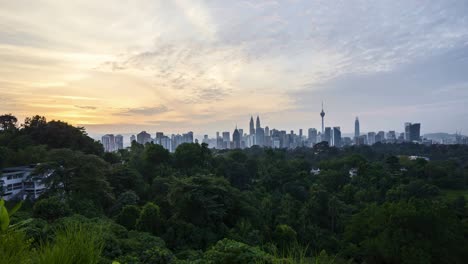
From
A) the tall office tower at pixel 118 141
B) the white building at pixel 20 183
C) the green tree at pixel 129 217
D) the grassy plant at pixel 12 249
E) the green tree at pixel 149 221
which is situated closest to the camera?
the grassy plant at pixel 12 249

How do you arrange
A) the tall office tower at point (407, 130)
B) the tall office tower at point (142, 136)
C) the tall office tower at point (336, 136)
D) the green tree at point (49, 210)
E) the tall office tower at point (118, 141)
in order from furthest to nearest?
the tall office tower at point (336, 136), the tall office tower at point (407, 130), the tall office tower at point (142, 136), the tall office tower at point (118, 141), the green tree at point (49, 210)

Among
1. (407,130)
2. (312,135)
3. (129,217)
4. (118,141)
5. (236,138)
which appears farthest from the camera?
(312,135)

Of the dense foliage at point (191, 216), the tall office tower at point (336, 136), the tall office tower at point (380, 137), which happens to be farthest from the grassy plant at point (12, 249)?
the tall office tower at point (380, 137)

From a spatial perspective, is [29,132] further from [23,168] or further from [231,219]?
[231,219]

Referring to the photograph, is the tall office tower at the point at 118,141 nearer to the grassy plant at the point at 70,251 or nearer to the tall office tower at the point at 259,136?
the tall office tower at the point at 259,136

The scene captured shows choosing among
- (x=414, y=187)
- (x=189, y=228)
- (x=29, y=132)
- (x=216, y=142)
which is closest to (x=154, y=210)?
(x=189, y=228)

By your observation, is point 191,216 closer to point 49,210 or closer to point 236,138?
point 49,210

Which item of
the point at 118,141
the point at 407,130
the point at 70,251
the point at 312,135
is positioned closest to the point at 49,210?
the point at 70,251

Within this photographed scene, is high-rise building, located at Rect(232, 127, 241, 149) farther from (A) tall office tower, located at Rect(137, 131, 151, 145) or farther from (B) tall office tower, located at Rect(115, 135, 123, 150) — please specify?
(B) tall office tower, located at Rect(115, 135, 123, 150)
